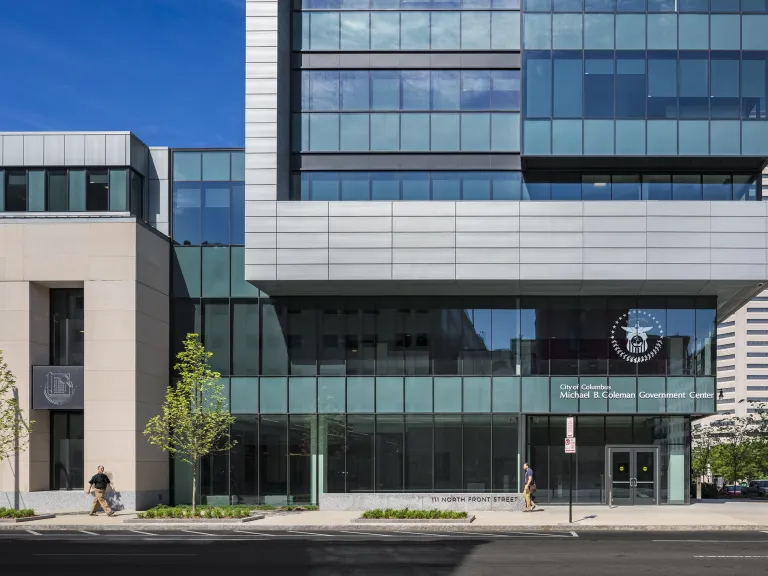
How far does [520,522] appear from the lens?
30.2 metres

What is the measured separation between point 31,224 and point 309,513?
1457 cm

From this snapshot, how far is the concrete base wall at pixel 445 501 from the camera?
35312 millimetres

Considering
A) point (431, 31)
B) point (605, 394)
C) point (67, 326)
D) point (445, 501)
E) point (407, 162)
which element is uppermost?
point (431, 31)

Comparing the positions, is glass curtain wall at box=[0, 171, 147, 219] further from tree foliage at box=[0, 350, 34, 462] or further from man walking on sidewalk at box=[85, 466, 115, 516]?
man walking on sidewalk at box=[85, 466, 115, 516]

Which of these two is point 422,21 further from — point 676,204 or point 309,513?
point 309,513

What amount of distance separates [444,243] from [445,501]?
962 cm

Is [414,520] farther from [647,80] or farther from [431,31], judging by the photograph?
[431,31]

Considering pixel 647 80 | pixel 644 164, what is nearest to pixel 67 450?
pixel 644 164

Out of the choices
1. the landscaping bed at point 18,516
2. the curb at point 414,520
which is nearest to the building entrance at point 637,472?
the curb at point 414,520

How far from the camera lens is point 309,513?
35.0 m

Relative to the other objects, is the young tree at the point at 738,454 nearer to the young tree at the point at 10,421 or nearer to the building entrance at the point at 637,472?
the building entrance at the point at 637,472

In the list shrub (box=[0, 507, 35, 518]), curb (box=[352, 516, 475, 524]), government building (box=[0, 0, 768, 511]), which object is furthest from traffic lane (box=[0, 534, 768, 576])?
government building (box=[0, 0, 768, 511])

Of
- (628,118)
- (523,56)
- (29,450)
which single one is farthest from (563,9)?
(29,450)

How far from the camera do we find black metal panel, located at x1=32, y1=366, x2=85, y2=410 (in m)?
34.3
